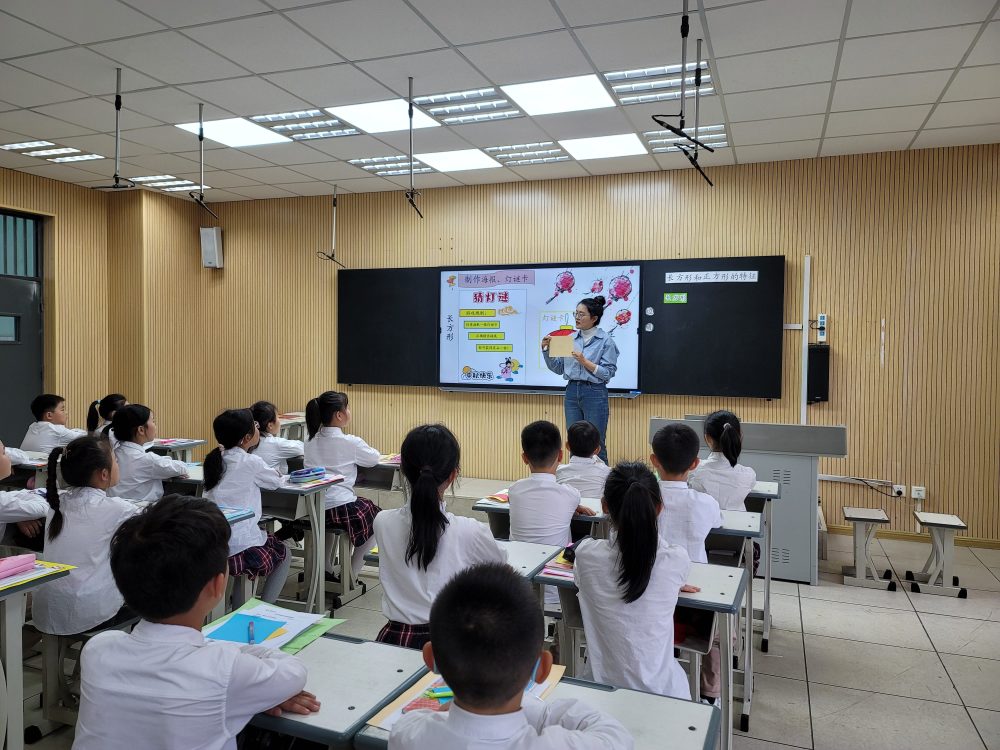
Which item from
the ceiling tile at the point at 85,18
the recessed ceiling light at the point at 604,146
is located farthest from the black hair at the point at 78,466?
the recessed ceiling light at the point at 604,146

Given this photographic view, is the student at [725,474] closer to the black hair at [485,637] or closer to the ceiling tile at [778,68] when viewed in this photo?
the ceiling tile at [778,68]

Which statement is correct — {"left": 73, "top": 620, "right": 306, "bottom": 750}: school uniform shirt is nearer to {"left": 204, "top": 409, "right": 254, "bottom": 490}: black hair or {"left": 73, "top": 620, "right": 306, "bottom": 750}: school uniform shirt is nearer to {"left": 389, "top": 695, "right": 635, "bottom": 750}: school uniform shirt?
{"left": 389, "top": 695, "right": 635, "bottom": 750}: school uniform shirt

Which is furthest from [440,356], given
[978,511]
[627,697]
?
[627,697]

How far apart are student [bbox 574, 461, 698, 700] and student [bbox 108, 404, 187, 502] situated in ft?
8.85

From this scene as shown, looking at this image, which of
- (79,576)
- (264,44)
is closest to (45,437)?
(79,576)

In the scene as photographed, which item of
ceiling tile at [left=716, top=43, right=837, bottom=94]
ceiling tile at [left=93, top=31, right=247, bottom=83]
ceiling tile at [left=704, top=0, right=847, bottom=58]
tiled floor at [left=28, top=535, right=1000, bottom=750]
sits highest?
ceiling tile at [left=93, top=31, right=247, bottom=83]

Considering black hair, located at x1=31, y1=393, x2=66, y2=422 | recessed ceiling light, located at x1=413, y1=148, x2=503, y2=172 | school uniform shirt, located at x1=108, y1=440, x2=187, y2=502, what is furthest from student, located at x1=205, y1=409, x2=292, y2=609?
recessed ceiling light, located at x1=413, y1=148, x2=503, y2=172

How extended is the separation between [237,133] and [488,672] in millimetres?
5280

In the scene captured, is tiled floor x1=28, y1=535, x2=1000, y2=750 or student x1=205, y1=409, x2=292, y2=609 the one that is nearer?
tiled floor x1=28, y1=535, x2=1000, y2=750

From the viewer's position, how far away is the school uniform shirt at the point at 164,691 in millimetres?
1271

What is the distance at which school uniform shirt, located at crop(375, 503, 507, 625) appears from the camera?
2.05m

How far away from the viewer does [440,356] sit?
705 centimetres

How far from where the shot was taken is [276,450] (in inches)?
176

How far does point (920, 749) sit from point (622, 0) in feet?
11.0
